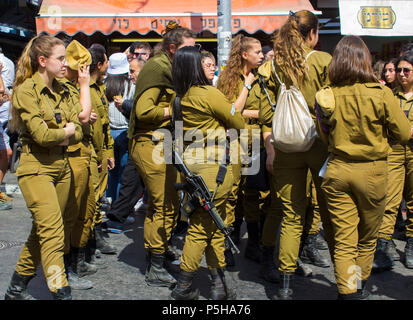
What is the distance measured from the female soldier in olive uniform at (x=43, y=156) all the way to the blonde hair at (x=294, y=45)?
5.21 feet

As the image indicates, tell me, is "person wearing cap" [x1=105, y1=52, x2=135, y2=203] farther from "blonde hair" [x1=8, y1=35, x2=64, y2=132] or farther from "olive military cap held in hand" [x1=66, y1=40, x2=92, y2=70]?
"blonde hair" [x1=8, y1=35, x2=64, y2=132]

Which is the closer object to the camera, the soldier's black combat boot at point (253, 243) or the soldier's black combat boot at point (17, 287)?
the soldier's black combat boot at point (17, 287)

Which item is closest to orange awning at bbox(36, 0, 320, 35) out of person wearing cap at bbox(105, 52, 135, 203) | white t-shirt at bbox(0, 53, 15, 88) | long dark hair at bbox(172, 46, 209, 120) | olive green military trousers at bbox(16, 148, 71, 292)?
white t-shirt at bbox(0, 53, 15, 88)

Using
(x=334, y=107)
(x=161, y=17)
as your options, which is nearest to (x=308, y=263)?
(x=334, y=107)

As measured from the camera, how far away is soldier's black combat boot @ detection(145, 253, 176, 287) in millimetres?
4414

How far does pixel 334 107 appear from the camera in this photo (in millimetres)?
3551

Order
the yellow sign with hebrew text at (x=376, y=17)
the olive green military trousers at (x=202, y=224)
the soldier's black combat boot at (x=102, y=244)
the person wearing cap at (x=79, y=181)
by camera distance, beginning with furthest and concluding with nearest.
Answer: the yellow sign with hebrew text at (x=376, y=17)
the soldier's black combat boot at (x=102, y=244)
the person wearing cap at (x=79, y=181)
the olive green military trousers at (x=202, y=224)

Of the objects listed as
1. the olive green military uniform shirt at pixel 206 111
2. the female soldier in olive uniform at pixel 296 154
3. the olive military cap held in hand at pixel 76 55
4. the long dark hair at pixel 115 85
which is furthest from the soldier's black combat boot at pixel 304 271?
the long dark hair at pixel 115 85

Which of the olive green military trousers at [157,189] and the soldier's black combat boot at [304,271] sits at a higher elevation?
the olive green military trousers at [157,189]

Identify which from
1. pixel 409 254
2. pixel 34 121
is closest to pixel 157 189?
pixel 34 121

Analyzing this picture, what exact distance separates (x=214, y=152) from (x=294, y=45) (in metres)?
0.98

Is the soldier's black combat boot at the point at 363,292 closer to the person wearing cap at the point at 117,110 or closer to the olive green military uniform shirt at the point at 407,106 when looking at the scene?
the olive green military uniform shirt at the point at 407,106

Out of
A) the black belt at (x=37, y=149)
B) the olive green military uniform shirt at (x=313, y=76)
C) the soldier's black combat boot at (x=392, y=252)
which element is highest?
the olive green military uniform shirt at (x=313, y=76)

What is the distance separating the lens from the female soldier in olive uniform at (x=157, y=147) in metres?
4.23
